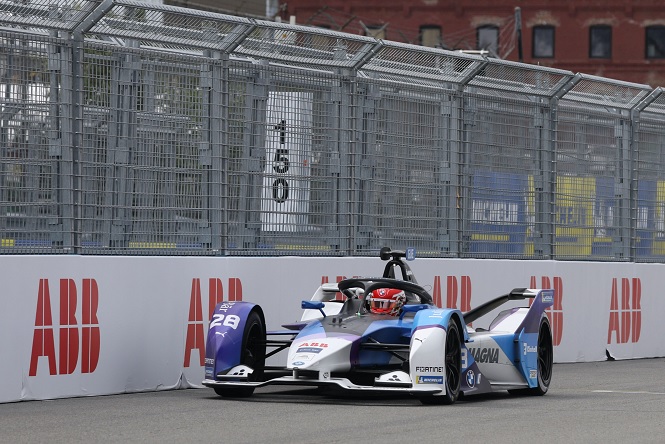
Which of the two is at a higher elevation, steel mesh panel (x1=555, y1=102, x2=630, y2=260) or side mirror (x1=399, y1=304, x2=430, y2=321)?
steel mesh panel (x1=555, y1=102, x2=630, y2=260)

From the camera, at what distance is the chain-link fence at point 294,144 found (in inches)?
464

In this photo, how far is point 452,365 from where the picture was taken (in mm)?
11312

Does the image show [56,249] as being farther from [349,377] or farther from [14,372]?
[349,377]

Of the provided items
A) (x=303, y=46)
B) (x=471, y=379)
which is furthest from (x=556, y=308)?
(x=471, y=379)

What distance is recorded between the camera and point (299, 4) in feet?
223

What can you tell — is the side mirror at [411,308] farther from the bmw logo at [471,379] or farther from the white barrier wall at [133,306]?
the white barrier wall at [133,306]

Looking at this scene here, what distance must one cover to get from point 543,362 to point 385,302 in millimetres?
1856

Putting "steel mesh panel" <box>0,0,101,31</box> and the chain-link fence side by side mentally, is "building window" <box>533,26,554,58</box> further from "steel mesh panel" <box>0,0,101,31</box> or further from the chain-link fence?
"steel mesh panel" <box>0,0,101,31</box>

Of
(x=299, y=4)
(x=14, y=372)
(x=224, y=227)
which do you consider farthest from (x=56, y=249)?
(x=299, y=4)

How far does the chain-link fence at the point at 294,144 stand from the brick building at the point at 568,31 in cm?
4811

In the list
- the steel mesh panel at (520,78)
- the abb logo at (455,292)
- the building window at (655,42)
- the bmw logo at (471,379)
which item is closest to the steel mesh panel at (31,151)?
the bmw logo at (471,379)

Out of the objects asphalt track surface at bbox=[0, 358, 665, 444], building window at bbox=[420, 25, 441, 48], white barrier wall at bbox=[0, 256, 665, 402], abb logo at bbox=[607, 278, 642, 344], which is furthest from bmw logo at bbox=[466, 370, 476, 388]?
building window at bbox=[420, 25, 441, 48]

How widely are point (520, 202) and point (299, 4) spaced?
51853 mm

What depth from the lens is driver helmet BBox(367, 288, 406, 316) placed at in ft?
38.9
